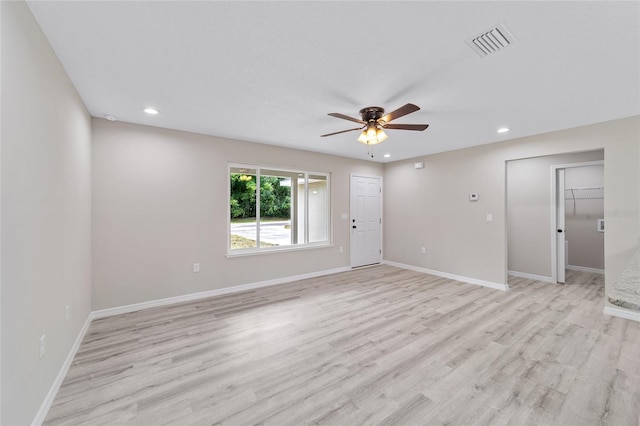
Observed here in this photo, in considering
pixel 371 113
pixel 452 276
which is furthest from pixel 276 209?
pixel 452 276

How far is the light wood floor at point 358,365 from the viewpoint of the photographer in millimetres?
1751

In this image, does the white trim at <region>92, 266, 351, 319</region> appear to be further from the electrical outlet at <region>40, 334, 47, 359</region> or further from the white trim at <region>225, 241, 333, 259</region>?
the electrical outlet at <region>40, 334, 47, 359</region>

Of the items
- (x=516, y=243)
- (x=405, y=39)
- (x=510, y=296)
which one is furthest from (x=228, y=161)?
(x=516, y=243)

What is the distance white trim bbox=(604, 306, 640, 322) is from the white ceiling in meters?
2.40

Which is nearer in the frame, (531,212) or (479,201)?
(479,201)

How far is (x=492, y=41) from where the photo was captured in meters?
1.76

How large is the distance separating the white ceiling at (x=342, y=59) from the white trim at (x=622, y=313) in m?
2.40

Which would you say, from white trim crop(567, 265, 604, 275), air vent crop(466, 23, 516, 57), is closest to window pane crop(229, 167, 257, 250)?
air vent crop(466, 23, 516, 57)

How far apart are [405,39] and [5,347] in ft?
9.29

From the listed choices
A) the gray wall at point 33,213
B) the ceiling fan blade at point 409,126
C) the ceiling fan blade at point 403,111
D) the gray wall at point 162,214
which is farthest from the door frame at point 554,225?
the gray wall at point 33,213

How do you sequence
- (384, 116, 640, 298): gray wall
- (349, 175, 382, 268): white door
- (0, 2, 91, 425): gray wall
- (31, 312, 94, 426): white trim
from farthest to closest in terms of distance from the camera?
(349, 175, 382, 268): white door < (384, 116, 640, 298): gray wall < (31, 312, 94, 426): white trim < (0, 2, 91, 425): gray wall

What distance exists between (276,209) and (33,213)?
134 inches

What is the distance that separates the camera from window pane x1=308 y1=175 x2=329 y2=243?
538cm

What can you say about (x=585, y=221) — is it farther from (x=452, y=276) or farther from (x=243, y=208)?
(x=243, y=208)
